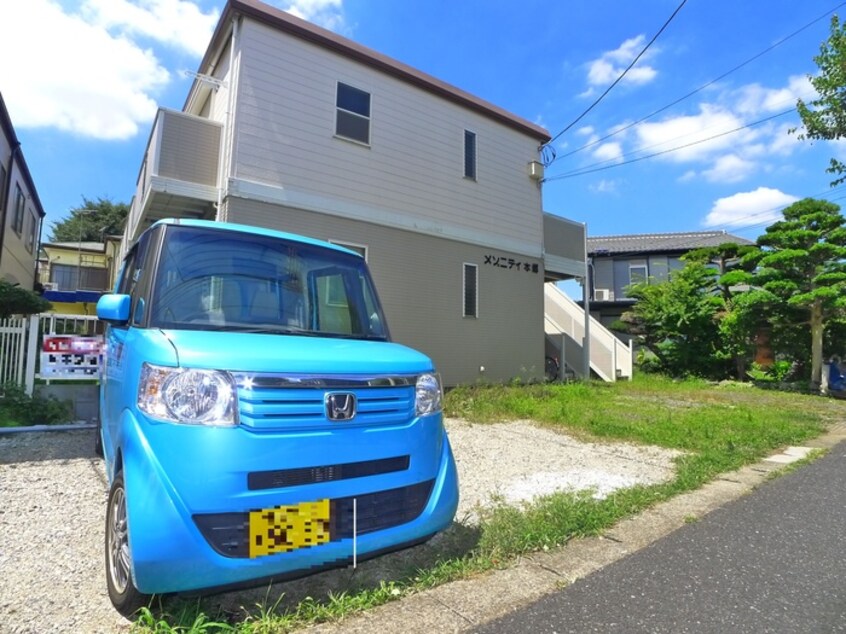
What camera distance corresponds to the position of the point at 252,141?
25.5 feet

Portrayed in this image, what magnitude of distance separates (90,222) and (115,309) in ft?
135

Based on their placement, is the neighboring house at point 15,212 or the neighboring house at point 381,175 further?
the neighboring house at point 15,212

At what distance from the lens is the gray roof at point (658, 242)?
2357 cm

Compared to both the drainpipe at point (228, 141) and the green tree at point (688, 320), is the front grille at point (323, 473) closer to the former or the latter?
the drainpipe at point (228, 141)

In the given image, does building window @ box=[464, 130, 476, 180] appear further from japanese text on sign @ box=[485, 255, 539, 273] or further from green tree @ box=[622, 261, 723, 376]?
green tree @ box=[622, 261, 723, 376]

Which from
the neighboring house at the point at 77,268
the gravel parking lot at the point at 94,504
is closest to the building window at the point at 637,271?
the gravel parking lot at the point at 94,504

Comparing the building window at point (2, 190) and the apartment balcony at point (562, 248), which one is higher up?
the building window at point (2, 190)

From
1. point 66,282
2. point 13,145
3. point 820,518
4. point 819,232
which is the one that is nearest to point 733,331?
point 819,232

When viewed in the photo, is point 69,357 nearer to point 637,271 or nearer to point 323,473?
point 323,473

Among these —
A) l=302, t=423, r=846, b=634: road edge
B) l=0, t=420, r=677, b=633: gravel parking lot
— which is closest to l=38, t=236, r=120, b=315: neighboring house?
l=0, t=420, r=677, b=633: gravel parking lot

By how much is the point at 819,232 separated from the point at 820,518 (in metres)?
10.5

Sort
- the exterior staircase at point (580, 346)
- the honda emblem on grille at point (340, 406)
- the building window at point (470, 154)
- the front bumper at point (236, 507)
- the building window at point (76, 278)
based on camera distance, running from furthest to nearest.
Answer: the building window at point (76, 278), the exterior staircase at point (580, 346), the building window at point (470, 154), the honda emblem on grille at point (340, 406), the front bumper at point (236, 507)

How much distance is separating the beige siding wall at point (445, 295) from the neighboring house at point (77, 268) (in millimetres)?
15882

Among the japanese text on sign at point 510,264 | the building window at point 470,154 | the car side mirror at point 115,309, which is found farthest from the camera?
the japanese text on sign at point 510,264
